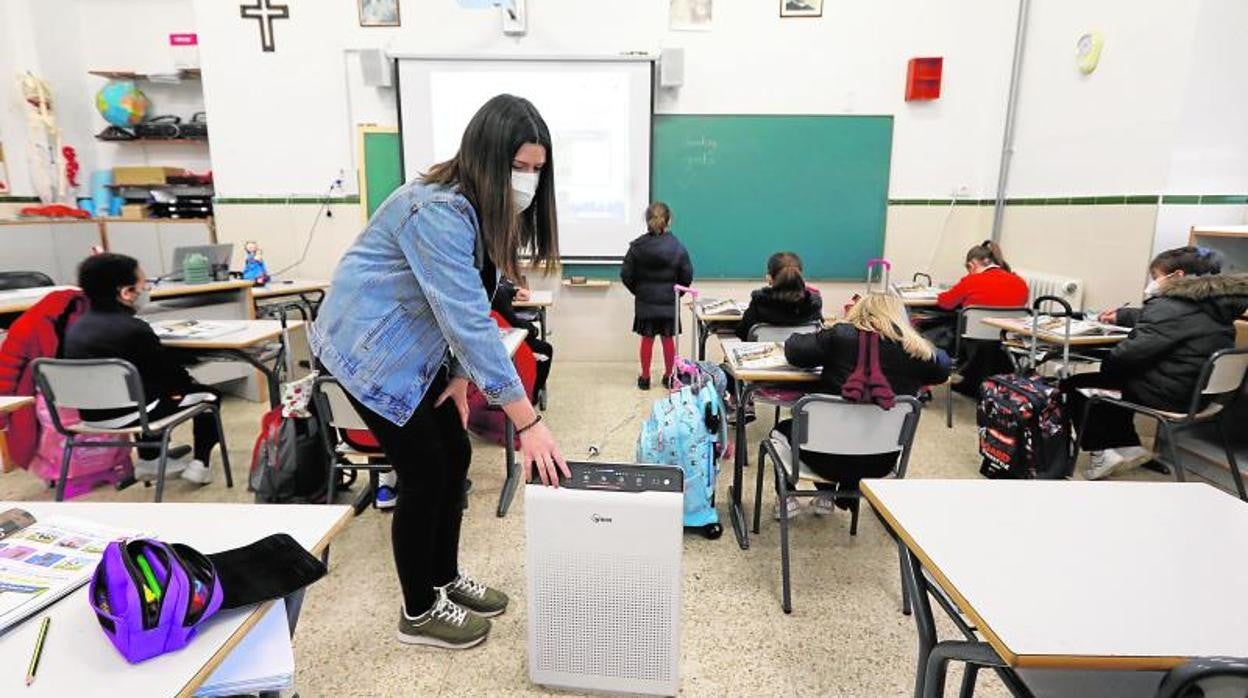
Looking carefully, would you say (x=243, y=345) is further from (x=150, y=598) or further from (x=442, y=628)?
(x=150, y=598)

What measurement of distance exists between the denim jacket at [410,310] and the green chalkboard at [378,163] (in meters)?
4.23

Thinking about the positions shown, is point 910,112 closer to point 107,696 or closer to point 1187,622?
point 1187,622

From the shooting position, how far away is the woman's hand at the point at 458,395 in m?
1.66

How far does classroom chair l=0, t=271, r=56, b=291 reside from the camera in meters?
4.00

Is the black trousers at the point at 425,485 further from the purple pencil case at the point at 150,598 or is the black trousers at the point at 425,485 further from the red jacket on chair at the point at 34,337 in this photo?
the red jacket on chair at the point at 34,337

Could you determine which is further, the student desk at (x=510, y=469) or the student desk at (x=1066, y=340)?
the student desk at (x=1066, y=340)

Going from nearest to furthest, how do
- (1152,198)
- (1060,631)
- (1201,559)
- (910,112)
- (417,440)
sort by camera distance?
1. (1060,631)
2. (1201,559)
3. (417,440)
4. (1152,198)
5. (910,112)

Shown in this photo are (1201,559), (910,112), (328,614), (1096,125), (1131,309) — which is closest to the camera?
(1201,559)

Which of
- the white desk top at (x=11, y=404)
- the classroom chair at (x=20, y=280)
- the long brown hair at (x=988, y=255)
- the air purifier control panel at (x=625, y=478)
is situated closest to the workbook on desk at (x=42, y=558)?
the air purifier control panel at (x=625, y=478)

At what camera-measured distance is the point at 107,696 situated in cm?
73

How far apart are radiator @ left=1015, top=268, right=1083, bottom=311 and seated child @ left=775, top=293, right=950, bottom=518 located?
8.22ft

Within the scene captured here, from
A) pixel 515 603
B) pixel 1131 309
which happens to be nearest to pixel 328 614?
pixel 515 603

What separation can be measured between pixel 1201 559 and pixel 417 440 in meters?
1.52

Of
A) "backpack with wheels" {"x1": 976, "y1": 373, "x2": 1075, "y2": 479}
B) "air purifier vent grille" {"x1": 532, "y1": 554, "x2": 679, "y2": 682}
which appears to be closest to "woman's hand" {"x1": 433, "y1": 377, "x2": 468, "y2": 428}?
"air purifier vent grille" {"x1": 532, "y1": 554, "x2": 679, "y2": 682}
